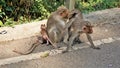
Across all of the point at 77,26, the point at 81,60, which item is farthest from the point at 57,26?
the point at 81,60

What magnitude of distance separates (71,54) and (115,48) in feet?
2.85

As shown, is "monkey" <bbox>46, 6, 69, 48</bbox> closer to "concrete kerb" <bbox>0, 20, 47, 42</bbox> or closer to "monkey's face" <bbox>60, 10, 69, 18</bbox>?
"monkey's face" <bbox>60, 10, 69, 18</bbox>

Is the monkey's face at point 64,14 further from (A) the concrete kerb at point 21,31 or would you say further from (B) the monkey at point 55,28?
(A) the concrete kerb at point 21,31

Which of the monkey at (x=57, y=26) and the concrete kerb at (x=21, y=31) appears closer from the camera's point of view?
the monkey at (x=57, y=26)

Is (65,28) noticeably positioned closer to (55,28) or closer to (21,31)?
(55,28)

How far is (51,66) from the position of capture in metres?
6.34

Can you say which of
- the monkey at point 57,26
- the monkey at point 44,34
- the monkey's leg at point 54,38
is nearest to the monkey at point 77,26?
the monkey at point 57,26

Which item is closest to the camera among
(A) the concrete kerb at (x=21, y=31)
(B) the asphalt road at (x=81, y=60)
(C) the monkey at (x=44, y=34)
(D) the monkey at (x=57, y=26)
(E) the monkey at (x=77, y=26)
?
(B) the asphalt road at (x=81, y=60)

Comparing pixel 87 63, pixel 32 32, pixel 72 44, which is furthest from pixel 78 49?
pixel 32 32

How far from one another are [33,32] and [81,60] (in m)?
1.57

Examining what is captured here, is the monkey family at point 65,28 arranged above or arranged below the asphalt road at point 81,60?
above

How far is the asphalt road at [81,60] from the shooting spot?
6340 mm

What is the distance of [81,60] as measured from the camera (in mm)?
6531

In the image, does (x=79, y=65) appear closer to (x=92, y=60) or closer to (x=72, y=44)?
(x=92, y=60)
